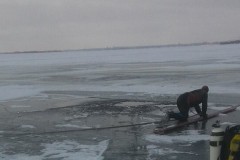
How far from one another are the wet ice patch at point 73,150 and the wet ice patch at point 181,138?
37.9 inches

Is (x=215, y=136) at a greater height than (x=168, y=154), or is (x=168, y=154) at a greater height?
(x=215, y=136)

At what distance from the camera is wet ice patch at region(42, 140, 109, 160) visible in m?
7.45

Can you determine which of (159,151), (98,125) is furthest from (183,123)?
(159,151)

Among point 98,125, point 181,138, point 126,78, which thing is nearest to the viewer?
point 181,138

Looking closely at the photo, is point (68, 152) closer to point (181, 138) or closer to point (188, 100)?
point (181, 138)

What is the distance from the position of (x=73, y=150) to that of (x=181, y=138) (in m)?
2.21

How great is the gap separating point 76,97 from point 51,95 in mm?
1655

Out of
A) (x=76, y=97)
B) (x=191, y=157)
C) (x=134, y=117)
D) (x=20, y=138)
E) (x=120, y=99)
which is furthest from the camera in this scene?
(x=76, y=97)

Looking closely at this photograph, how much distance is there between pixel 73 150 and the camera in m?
7.96

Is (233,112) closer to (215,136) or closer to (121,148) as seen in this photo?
(121,148)

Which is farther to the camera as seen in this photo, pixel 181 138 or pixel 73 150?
pixel 181 138

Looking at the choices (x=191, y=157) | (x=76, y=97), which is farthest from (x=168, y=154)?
(x=76, y=97)

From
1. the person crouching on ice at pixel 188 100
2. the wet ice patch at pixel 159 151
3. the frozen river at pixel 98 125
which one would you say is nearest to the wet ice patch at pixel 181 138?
the frozen river at pixel 98 125

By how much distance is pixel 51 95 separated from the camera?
1816cm
